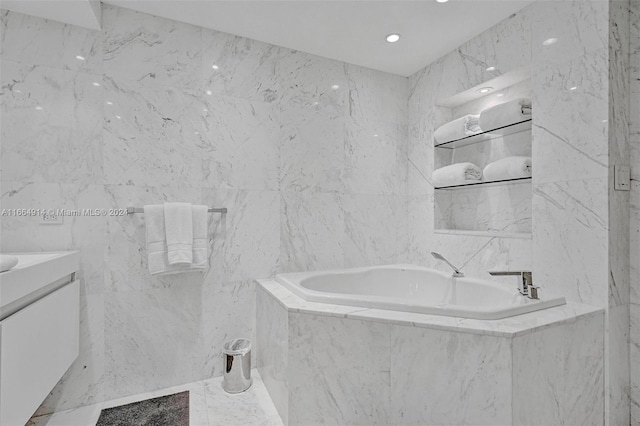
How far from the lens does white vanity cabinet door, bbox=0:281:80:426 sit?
1.14 meters

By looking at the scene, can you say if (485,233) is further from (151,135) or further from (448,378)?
(151,135)

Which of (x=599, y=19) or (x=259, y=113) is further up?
(x=599, y=19)

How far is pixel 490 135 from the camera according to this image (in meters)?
2.35

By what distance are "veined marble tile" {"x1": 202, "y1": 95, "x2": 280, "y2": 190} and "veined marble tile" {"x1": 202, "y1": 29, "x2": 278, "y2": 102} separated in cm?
7

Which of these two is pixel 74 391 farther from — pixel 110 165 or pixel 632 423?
Result: pixel 632 423

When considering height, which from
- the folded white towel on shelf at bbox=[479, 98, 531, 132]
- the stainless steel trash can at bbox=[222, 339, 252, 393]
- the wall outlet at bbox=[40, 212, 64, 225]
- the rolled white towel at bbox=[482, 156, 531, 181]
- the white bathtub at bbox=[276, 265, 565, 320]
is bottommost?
the stainless steel trash can at bbox=[222, 339, 252, 393]

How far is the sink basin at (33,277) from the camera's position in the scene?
1123 mm

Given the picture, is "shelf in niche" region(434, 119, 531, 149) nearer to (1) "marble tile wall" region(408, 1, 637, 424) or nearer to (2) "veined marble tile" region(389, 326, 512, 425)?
(1) "marble tile wall" region(408, 1, 637, 424)

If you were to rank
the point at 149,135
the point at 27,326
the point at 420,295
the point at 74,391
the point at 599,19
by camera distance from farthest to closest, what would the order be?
the point at 420,295, the point at 149,135, the point at 74,391, the point at 599,19, the point at 27,326

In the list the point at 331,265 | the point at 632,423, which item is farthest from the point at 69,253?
the point at 632,423

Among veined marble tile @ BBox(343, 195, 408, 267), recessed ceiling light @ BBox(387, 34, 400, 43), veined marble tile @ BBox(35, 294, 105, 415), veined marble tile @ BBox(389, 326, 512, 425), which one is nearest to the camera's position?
veined marble tile @ BBox(389, 326, 512, 425)

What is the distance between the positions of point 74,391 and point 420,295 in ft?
7.26

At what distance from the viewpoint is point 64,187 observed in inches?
71.1

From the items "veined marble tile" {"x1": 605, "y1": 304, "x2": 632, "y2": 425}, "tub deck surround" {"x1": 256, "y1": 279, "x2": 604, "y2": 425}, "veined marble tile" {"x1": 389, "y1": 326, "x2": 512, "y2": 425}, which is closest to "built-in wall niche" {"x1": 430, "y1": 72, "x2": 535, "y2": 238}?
"veined marble tile" {"x1": 605, "y1": 304, "x2": 632, "y2": 425}
